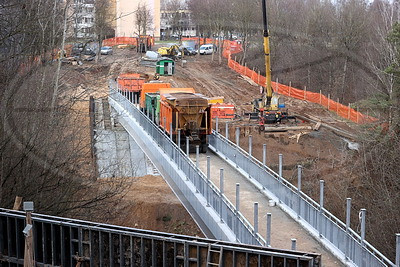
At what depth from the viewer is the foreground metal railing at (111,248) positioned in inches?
406

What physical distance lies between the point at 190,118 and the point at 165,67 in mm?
36644

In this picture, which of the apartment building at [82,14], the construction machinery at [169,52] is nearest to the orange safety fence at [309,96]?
the construction machinery at [169,52]

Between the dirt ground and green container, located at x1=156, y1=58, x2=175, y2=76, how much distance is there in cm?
A: 52

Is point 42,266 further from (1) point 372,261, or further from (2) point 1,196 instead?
(1) point 372,261

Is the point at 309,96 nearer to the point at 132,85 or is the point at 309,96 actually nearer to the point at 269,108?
the point at 269,108

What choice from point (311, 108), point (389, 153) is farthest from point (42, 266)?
point (311, 108)

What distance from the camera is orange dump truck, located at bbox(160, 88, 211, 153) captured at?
25391 millimetres

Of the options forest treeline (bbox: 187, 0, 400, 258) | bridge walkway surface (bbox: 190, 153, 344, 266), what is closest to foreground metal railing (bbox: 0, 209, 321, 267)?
bridge walkway surface (bbox: 190, 153, 344, 266)

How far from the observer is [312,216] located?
17.4 m

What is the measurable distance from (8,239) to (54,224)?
1.18 meters

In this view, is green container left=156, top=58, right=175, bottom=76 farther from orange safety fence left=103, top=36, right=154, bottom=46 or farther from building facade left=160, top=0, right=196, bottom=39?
building facade left=160, top=0, right=196, bottom=39

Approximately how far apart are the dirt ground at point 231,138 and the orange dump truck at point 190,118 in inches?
114

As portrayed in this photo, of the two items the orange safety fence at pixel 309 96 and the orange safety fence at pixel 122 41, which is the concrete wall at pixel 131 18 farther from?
the orange safety fence at pixel 309 96

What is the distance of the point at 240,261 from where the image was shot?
34.1ft
